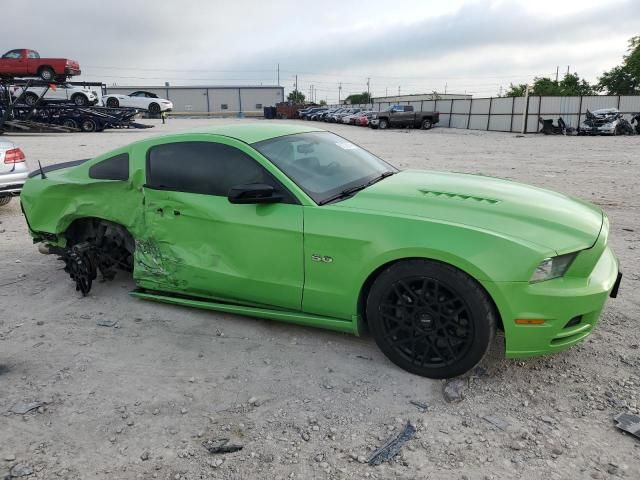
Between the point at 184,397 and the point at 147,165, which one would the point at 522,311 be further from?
the point at 147,165

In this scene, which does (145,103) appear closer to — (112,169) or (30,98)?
(30,98)

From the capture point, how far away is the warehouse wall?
260 feet

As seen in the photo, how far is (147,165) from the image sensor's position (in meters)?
4.00

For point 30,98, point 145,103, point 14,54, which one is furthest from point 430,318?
point 145,103

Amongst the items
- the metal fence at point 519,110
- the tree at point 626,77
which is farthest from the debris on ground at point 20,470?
the tree at point 626,77

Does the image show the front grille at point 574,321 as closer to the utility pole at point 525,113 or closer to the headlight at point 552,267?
the headlight at point 552,267

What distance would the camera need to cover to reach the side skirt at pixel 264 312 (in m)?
3.29

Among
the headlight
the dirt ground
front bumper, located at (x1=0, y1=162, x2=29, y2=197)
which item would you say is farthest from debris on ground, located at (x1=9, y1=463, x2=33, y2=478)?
front bumper, located at (x1=0, y1=162, x2=29, y2=197)

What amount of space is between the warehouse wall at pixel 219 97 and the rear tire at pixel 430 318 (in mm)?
79439

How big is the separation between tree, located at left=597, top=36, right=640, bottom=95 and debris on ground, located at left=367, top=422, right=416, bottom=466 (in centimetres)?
6134

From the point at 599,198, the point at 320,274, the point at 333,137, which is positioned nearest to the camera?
the point at 320,274

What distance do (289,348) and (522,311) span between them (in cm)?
159

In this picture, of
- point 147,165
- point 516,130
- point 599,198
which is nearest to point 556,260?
point 147,165

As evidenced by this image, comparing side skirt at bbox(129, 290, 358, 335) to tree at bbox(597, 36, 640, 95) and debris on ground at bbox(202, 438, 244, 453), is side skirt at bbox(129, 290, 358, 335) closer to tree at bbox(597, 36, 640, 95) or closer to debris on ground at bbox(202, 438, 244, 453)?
debris on ground at bbox(202, 438, 244, 453)
